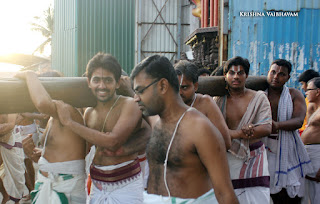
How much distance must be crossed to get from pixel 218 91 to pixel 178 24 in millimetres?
9807

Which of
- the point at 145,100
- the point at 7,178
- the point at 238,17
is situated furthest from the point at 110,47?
the point at 145,100

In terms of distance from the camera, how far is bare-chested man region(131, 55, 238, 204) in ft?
5.56

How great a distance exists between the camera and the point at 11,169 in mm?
4770

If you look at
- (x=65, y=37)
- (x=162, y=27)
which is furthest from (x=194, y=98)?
(x=65, y=37)

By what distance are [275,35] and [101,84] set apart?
182 inches

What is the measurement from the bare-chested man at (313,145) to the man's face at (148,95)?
9.82ft

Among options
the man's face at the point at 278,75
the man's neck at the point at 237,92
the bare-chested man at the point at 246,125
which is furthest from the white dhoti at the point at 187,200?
the man's face at the point at 278,75

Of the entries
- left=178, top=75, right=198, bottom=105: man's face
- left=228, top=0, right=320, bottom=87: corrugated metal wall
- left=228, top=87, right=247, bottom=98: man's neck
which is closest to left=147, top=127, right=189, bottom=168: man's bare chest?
left=178, top=75, right=198, bottom=105: man's face

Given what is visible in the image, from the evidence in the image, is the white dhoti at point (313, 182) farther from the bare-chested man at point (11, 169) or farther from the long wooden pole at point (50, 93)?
the bare-chested man at point (11, 169)

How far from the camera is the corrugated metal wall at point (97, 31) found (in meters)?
12.1

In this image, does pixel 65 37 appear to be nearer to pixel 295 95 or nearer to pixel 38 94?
pixel 295 95

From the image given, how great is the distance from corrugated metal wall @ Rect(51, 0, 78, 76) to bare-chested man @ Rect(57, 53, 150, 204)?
971 centimetres

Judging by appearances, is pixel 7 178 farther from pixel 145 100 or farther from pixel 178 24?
pixel 178 24

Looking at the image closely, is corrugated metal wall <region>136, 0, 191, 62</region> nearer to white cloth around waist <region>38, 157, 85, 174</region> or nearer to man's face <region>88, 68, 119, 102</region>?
white cloth around waist <region>38, 157, 85, 174</region>
